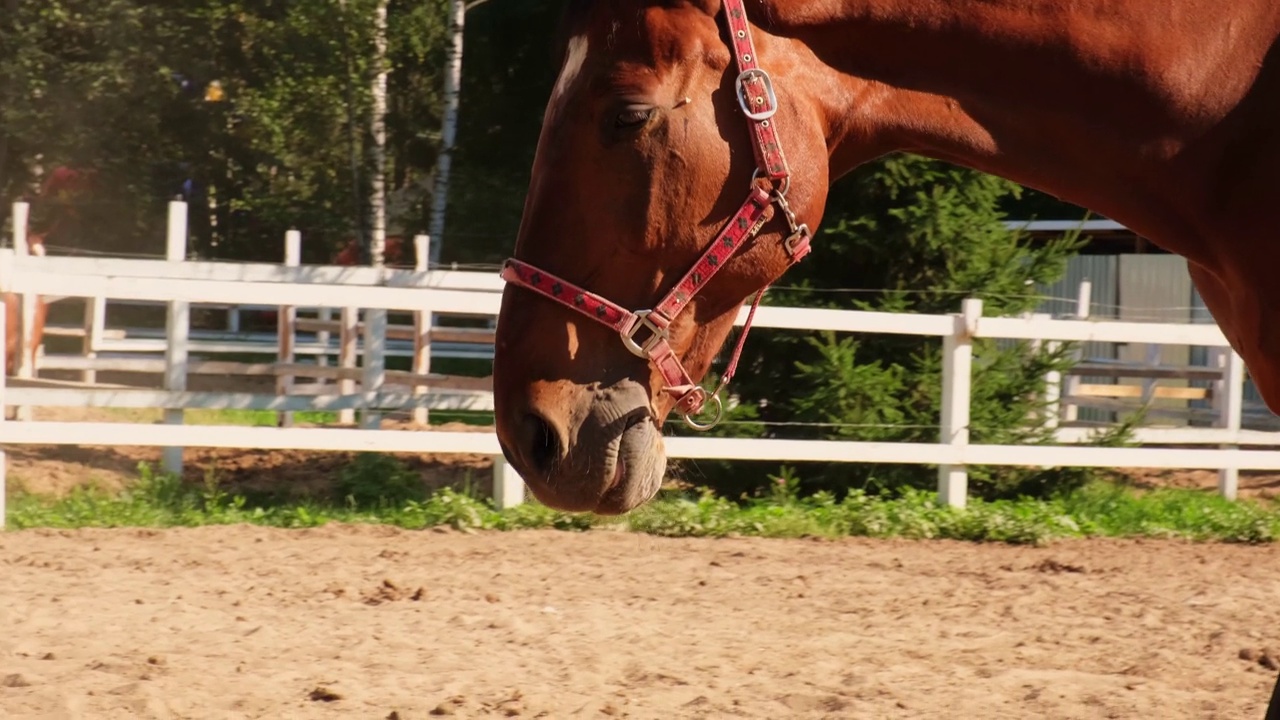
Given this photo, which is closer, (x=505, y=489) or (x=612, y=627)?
(x=612, y=627)

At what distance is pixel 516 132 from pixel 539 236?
21.8m

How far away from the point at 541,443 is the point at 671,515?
514cm

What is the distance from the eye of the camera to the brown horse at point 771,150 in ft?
8.07

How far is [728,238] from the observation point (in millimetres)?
2500

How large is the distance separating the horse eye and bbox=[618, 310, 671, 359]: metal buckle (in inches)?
13.8

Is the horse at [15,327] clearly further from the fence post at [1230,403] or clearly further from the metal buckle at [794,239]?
the metal buckle at [794,239]

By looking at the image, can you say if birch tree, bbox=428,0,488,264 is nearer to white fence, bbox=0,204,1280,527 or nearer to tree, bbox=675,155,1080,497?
→ white fence, bbox=0,204,1280,527

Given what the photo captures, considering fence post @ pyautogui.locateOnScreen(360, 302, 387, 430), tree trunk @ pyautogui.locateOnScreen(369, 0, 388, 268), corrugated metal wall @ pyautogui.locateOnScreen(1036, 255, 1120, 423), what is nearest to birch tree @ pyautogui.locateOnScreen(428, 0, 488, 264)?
tree trunk @ pyautogui.locateOnScreen(369, 0, 388, 268)

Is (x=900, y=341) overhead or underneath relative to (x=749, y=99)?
underneath

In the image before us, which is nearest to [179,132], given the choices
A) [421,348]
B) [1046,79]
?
[421,348]

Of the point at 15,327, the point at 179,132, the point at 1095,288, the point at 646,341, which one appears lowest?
the point at 646,341

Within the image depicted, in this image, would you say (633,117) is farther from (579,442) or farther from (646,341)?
(579,442)

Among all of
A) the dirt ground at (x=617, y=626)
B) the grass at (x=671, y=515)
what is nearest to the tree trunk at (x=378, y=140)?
the grass at (x=671, y=515)

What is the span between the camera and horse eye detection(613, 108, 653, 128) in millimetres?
2451
